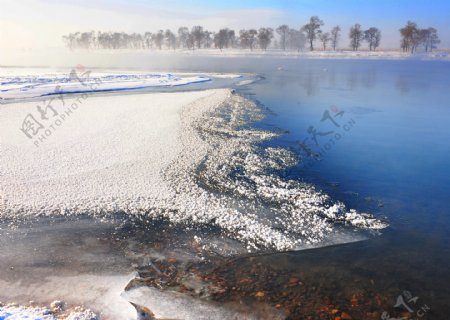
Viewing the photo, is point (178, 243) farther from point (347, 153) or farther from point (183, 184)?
point (347, 153)

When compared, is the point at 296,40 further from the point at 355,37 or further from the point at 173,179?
the point at 173,179

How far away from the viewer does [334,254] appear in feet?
21.9

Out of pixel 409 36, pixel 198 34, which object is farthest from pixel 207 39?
pixel 409 36

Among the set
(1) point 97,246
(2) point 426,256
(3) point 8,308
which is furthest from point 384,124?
(3) point 8,308

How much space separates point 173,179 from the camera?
9.78 meters

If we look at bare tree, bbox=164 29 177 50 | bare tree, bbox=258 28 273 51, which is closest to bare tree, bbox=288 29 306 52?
bare tree, bbox=258 28 273 51

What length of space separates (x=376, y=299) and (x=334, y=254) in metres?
1.25

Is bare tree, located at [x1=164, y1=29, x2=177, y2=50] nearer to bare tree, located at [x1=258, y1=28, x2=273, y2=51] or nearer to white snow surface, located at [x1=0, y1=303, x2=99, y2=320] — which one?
bare tree, located at [x1=258, y1=28, x2=273, y2=51]

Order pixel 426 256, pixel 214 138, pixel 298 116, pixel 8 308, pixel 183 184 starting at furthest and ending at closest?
pixel 298 116, pixel 214 138, pixel 183 184, pixel 426 256, pixel 8 308

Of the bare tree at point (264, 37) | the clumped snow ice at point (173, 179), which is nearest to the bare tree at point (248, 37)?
the bare tree at point (264, 37)

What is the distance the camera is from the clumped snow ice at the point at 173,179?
308 inches

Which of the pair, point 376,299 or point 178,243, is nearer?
point 376,299

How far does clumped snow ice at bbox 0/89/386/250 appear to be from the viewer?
7.83m

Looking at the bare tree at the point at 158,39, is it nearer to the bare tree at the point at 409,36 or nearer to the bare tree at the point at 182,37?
the bare tree at the point at 182,37
